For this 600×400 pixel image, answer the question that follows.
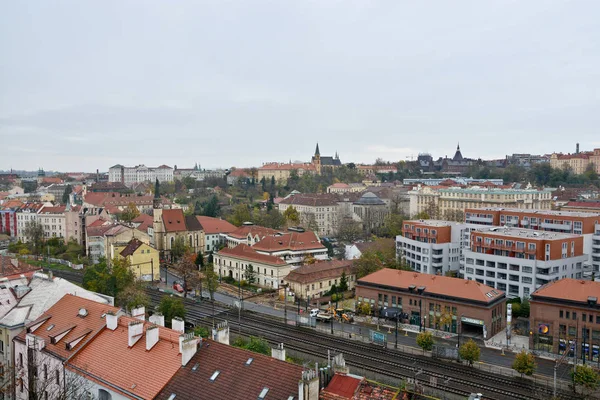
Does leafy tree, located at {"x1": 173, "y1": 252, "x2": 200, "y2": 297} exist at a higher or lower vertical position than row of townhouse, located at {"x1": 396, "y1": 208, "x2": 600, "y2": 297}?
lower

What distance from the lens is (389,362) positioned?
34.6 metres

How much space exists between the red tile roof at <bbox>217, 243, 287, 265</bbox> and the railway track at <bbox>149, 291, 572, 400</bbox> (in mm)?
12401

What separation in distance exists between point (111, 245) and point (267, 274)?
21090 mm

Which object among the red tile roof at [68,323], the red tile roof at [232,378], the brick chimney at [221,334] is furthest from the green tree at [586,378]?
the red tile roof at [68,323]

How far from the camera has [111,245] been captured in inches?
2504

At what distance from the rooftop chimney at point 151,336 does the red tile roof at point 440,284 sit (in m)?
27.9

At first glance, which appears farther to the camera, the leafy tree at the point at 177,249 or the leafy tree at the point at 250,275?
the leafy tree at the point at 177,249

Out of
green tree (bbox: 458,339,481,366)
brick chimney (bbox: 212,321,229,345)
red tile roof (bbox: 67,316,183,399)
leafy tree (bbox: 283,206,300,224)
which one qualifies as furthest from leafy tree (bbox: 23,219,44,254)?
green tree (bbox: 458,339,481,366)

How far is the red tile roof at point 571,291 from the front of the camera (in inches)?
1455

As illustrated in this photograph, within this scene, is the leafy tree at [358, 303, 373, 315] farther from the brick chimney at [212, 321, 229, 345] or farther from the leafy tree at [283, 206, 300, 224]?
the leafy tree at [283, 206, 300, 224]

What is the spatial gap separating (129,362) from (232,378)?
17.0 feet

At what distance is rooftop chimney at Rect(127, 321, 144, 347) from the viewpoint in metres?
22.8

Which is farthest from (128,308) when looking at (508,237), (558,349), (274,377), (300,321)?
(508,237)

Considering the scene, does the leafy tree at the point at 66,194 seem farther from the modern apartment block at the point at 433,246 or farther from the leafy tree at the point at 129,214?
the modern apartment block at the point at 433,246
